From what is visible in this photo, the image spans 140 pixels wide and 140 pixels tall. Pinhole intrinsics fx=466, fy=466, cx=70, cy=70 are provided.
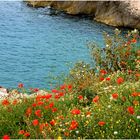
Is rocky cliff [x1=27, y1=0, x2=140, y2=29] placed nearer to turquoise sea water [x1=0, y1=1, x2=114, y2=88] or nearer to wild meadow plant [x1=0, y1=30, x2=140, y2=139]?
turquoise sea water [x1=0, y1=1, x2=114, y2=88]

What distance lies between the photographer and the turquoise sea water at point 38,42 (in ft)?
72.8

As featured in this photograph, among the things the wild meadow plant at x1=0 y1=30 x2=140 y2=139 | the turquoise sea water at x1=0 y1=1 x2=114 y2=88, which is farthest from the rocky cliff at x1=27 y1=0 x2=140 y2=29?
the wild meadow plant at x1=0 y1=30 x2=140 y2=139

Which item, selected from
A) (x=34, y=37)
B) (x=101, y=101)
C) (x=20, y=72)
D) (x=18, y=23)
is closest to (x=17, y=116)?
(x=101, y=101)

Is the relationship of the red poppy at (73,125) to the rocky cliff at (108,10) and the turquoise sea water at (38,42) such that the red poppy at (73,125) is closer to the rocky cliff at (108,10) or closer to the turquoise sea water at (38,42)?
the turquoise sea water at (38,42)

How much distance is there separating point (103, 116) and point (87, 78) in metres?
3.32

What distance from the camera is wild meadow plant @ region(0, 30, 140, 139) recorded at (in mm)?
8336

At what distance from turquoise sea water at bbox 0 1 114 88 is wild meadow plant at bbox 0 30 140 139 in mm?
8881

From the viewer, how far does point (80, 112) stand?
357 inches

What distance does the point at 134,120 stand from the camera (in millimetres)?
8297

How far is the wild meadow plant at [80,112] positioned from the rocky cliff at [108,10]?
2329 cm

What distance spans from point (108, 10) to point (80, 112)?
29.6 metres

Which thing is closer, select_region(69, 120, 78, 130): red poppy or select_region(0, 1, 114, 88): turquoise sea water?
select_region(69, 120, 78, 130): red poppy

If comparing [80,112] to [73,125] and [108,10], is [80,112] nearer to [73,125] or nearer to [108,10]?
[73,125]

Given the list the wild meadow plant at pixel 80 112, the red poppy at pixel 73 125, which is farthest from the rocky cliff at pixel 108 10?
the red poppy at pixel 73 125
